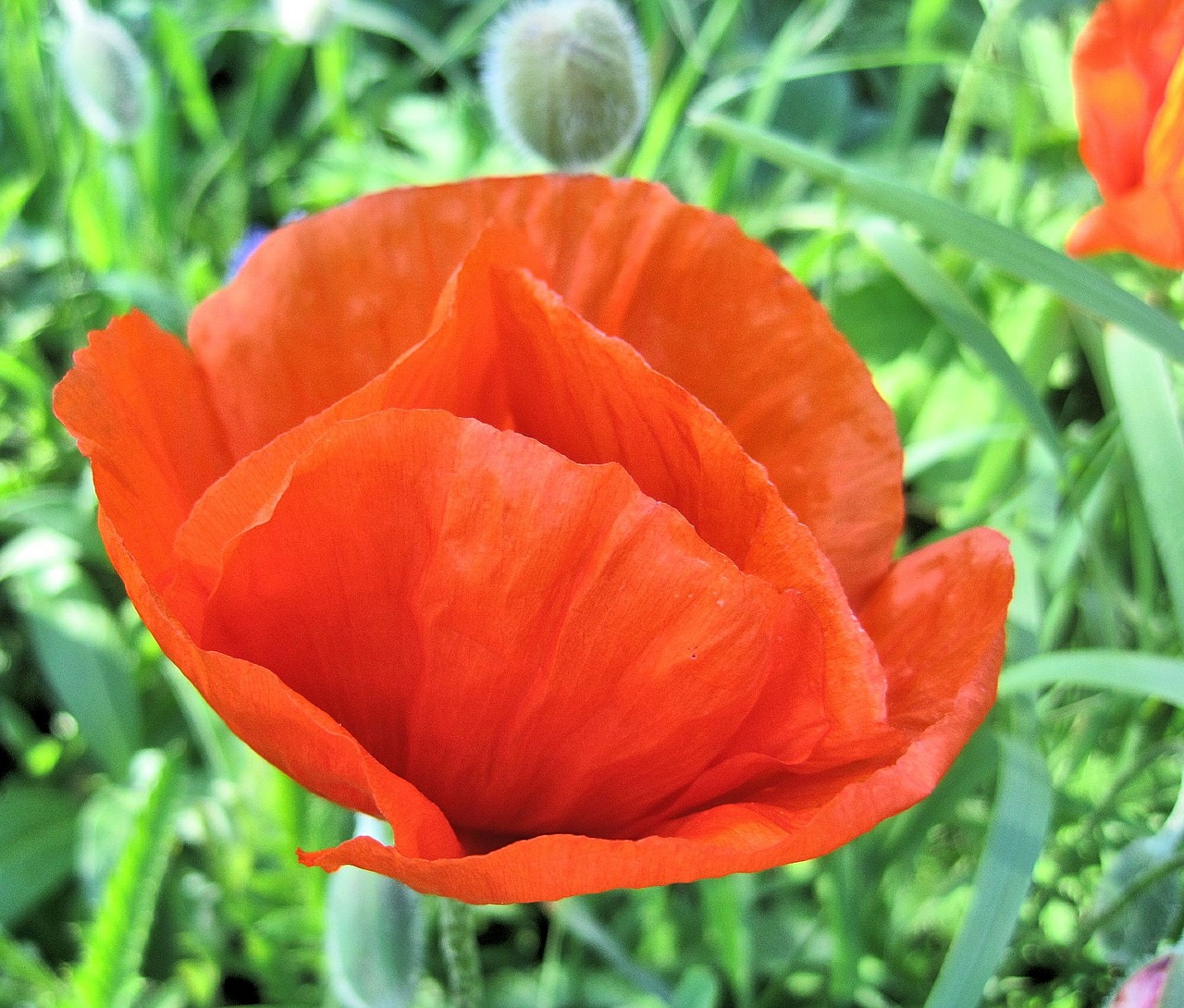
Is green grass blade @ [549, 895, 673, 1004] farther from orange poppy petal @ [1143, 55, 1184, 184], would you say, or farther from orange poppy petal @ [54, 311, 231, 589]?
orange poppy petal @ [1143, 55, 1184, 184]

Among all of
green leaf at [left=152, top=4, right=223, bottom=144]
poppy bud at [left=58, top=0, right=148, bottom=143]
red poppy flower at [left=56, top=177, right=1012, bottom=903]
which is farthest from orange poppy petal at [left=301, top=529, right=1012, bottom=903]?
green leaf at [left=152, top=4, right=223, bottom=144]

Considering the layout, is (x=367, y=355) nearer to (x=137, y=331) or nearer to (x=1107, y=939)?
(x=137, y=331)

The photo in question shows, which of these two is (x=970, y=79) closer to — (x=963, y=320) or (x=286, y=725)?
(x=963, y=320)

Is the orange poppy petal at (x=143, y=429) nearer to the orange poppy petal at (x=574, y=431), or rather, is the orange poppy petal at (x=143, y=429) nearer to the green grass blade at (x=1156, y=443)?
the orange poppy petal at (x=574, y=431)

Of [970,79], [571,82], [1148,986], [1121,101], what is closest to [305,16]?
[571,82]

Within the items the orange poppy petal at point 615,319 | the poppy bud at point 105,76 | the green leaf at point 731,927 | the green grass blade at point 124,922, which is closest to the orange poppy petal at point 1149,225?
the orange poppy petal at point 615,319

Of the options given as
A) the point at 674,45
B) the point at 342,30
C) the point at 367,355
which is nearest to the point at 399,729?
the point at 367,355
